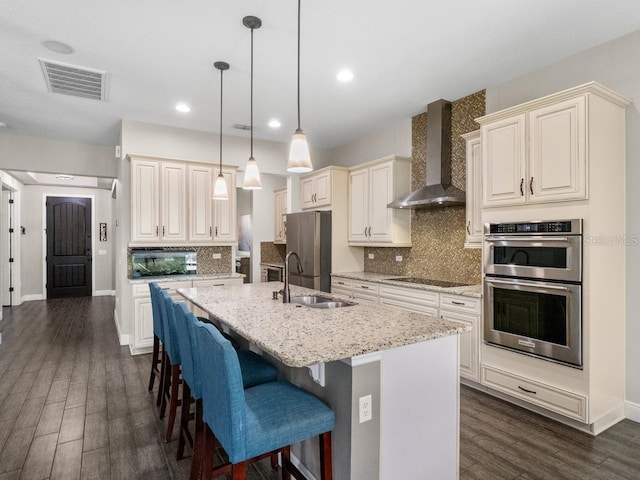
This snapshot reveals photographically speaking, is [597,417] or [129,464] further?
[597,417]

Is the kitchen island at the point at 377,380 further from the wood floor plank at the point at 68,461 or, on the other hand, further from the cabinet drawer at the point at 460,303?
the cabinet drawer at the point at 460,303

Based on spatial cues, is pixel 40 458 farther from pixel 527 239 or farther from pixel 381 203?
pixel 381 203

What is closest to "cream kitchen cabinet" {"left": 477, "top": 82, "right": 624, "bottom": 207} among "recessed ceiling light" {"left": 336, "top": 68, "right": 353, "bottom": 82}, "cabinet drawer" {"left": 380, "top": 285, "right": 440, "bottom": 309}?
"cabinet drawer" {"left": 380, "top": 285, "right": 440, "bottom": 309}

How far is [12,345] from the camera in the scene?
4.67m

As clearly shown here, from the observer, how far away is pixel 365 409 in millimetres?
1630

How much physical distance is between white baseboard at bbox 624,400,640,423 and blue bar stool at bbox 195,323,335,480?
2.57 meters

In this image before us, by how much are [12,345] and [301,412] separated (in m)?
4.92

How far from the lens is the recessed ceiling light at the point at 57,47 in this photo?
2.93 meters

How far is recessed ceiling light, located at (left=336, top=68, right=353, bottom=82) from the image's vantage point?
11.3 ft

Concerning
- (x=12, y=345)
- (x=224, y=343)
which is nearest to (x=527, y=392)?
(x=224, y=343)

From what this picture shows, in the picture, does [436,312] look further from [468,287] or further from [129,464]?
[129,464]

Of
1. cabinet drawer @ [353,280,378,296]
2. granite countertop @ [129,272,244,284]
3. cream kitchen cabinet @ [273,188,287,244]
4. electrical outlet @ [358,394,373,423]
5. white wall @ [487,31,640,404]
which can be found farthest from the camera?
cream kitchen cabinet @ [273,188,287,244]

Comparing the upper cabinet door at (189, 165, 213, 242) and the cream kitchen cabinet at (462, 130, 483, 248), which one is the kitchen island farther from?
the upper cabinet door at (189, 165, 213, 242)

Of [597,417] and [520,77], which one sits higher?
[520,77]
